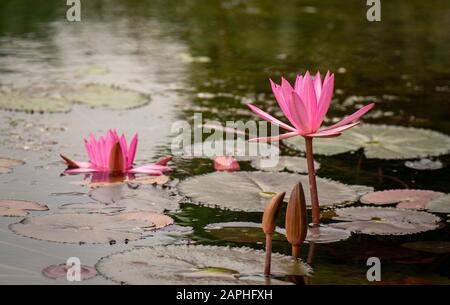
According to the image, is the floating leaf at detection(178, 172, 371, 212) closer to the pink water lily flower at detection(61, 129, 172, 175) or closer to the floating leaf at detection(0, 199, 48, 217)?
the pink water lily flower at detection(61, 129, 172, 175)

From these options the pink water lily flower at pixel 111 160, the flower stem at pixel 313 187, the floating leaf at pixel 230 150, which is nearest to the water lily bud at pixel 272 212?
the flower stem at pixel 313 187

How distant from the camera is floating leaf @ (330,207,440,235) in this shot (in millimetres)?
2297

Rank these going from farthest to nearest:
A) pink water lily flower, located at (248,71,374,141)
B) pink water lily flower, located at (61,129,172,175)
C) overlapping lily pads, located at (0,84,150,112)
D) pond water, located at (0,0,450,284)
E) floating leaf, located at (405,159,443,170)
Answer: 1. overlapping lily pads, located at (0,84,150,112)
2. floating leaf, located at (405,159,443,170)
3. pink water lily flower, located at (61,129,172,175)
4. pink water lily flower, located at (248,71,374,141)
5. pond water, located at (0,0,450,284)

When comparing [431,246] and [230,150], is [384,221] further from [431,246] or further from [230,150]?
[230,150]

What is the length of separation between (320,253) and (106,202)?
0.66m

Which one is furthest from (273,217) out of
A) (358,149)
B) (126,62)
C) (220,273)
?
(126,62)

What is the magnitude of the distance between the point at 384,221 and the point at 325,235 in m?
0.21

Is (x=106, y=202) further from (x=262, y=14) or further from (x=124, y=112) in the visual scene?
(x=262, y=14)

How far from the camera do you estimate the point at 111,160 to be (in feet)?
8.93

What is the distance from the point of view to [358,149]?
126 inches

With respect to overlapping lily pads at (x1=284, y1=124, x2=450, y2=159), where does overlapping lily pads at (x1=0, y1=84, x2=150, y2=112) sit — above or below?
above

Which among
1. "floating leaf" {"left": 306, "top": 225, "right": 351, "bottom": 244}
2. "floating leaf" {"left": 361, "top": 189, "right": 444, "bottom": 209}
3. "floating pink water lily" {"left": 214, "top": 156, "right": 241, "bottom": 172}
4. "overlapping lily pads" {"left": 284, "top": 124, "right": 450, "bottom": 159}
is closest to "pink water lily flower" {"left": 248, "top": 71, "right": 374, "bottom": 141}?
"floating leaf" {"left": 306, "top": 225, "right": 351, "bottom": 244}

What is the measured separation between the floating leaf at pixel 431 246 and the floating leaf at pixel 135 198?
649mm

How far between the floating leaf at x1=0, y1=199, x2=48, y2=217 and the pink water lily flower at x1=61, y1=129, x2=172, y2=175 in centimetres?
31
